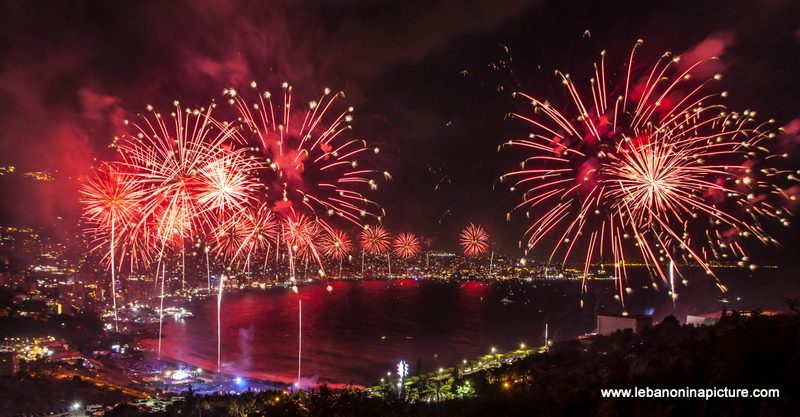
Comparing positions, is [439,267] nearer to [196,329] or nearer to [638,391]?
[196,329]

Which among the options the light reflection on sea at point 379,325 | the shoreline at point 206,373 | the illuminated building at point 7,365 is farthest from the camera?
the light reflection on sea at point 379,325

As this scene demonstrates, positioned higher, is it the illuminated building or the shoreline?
the illuminated building

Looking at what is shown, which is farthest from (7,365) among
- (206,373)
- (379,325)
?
(379,325)

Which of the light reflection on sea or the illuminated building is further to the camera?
the light reflection on sea

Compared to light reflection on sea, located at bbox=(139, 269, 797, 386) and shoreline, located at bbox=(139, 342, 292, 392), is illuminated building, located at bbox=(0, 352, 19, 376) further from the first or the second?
light reflection on sea, located at bbox=(139, 269, 797, 386)

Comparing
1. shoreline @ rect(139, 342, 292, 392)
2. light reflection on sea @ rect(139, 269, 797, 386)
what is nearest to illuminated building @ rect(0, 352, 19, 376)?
shoreline @ rect(139, 342, 292, 392)

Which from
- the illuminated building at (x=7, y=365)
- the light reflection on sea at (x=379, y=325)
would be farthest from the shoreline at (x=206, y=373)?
the illuminated building at (x=7, y=365)

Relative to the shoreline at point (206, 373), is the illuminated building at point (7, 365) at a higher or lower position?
higher

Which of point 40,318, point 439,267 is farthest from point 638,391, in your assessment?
point 439,267

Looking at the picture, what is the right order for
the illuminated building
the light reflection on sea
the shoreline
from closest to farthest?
the illuminated building < the shoreline < the light reflection on sea

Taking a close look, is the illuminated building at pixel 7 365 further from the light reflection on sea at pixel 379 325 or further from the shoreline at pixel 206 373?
the light reflection on sea at pixel 379 325

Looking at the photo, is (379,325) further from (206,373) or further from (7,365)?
(7,365)

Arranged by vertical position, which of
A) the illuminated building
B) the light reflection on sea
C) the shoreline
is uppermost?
the illuminated building
